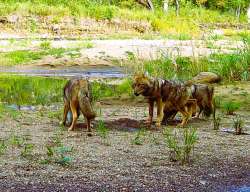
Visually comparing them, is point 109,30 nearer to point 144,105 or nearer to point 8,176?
point 144,105

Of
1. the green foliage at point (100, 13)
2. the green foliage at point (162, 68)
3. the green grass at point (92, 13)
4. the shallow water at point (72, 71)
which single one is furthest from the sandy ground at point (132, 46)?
the green foliage at point (100, 13)

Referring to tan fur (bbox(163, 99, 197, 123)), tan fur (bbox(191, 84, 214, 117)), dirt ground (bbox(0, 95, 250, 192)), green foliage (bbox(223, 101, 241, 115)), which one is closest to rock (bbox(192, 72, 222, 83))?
green foliage (bbox(223, 101, 241, 115))

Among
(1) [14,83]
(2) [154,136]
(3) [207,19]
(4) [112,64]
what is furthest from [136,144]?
(3) [207,19]

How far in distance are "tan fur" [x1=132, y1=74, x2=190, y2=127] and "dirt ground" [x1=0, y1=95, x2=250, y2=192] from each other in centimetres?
60

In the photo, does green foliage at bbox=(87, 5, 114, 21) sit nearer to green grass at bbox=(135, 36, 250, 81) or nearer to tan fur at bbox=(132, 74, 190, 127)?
green grass at bbox=(135, 36, 250, 81)

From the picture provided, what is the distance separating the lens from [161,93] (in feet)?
35.5

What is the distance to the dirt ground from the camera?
22.1 ft

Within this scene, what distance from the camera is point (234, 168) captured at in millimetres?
7570

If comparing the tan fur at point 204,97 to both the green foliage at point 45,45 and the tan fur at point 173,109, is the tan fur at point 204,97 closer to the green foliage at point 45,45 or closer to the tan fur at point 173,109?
the tan fur at point 173,109

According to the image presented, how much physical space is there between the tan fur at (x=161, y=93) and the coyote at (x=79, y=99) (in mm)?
1096

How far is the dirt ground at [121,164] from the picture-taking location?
6.73 metres

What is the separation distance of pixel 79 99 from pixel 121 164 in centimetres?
222

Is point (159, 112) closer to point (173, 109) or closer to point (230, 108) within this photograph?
point (173, 109)

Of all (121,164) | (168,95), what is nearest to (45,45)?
(168,95)
